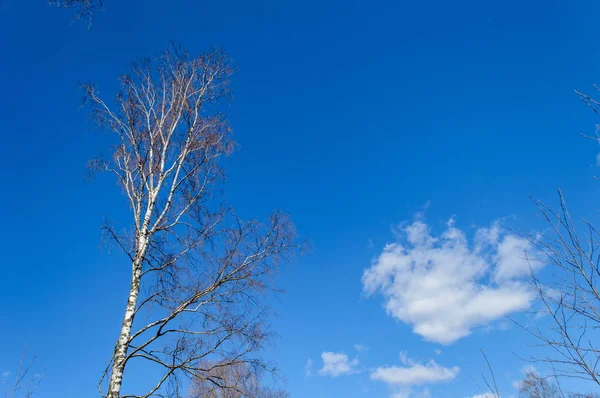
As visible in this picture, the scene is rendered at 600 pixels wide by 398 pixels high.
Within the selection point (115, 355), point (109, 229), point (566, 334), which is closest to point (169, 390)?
point (115, 355)

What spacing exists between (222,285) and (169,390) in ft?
5.42

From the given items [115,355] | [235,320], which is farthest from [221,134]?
[115,355]

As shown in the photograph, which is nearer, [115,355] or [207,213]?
[115,355]

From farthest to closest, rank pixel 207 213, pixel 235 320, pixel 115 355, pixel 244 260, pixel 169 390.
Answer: pixel 207 213
pixel 244 260
pixel 235 320
pixel 169 390
pixel 115 355

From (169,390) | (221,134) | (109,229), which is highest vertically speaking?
(221,134)

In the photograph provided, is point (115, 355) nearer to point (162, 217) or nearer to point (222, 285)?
point (222, 285)

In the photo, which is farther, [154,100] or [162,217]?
[154,100]

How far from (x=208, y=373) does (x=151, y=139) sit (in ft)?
14.3

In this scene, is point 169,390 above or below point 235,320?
below

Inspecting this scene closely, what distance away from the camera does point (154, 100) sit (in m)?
8.08

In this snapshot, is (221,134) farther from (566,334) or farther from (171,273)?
(566,334)

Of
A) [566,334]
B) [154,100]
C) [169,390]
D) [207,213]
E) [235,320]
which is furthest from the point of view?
[154,100]

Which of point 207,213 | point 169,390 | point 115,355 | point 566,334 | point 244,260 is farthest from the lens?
point 207,213

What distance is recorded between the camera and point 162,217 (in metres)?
6.50
